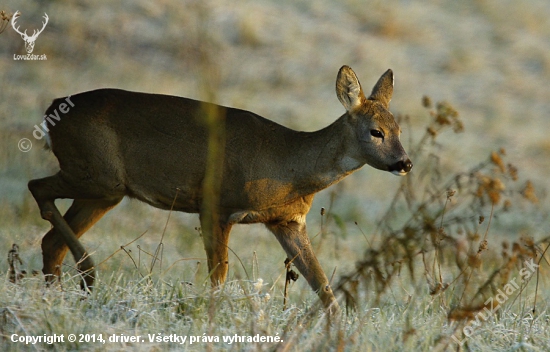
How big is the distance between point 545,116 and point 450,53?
3.13 m

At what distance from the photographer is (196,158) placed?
21.7 feet

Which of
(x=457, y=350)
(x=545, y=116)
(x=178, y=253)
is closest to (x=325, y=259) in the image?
(x=178, y=253)

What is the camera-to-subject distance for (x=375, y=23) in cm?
2092

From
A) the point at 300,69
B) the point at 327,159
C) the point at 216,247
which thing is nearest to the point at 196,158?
the point at 216,247

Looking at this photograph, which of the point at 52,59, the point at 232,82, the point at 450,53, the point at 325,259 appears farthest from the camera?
the point at 450,53

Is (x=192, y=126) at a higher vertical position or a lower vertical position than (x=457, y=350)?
higher

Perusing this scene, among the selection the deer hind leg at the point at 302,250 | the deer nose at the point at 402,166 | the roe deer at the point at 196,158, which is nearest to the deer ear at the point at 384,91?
the roe deer at the point at 196,158

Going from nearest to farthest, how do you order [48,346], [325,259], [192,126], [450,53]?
1. [48,346]
2. [192,126]
3. [325,259]
4. [450,53]

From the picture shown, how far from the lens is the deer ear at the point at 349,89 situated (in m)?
6.66

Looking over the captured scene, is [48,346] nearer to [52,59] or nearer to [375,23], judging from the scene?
[52,59]

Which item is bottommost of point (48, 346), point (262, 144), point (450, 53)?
point (48, 346)

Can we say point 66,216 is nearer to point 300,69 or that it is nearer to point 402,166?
point 402,166

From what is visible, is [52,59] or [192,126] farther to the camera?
[52,59]

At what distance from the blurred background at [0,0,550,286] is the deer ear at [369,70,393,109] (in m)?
2.85
